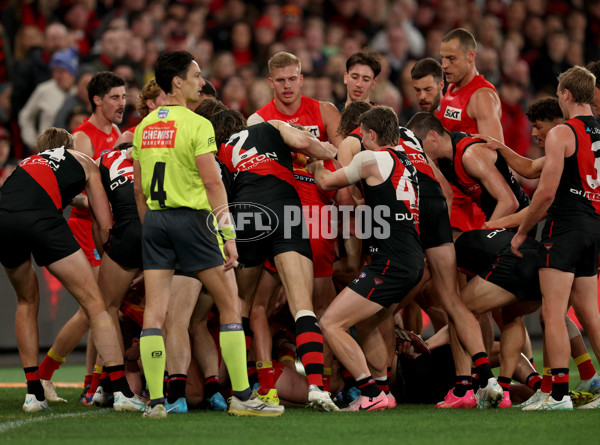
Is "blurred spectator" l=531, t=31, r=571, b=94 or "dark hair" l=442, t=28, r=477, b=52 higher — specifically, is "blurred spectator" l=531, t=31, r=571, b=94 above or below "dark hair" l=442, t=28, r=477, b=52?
above

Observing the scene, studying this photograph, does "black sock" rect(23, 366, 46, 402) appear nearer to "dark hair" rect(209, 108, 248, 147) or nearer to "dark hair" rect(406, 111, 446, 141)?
"dark hair" rect(209, 108, 248, 147)

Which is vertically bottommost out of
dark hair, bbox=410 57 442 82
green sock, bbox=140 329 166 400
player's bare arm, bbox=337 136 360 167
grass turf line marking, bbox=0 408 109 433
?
grass turf line marking, bbox=0 408 109 433

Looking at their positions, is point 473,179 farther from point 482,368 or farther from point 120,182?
point 120,182

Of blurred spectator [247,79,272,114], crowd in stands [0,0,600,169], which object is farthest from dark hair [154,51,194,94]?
blurred spectator [247,79,272,114]

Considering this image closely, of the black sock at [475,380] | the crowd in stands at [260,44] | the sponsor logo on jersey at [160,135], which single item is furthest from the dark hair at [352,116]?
the crowd in stands at [260,44]

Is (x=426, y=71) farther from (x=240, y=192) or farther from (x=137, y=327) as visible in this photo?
(x=137, y=327)

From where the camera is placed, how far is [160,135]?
6723 millimetres

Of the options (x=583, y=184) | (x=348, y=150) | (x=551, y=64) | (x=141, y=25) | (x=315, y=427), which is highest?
(x=141, y=25)

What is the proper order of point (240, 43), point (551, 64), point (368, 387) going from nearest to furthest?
point (368, 387), point (240, 43), point (551, 64)

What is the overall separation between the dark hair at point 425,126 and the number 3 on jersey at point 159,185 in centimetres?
268

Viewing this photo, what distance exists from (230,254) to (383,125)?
70.6 inches

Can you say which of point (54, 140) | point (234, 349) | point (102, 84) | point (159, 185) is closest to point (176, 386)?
point (234, 349)

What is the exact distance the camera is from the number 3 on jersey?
263 inches

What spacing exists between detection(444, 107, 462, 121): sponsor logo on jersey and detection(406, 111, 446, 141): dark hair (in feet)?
2.42
